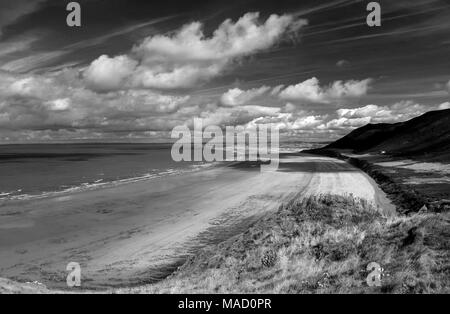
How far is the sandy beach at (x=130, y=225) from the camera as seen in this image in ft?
59.5

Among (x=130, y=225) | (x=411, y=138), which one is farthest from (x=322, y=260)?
(x=411, y=138)

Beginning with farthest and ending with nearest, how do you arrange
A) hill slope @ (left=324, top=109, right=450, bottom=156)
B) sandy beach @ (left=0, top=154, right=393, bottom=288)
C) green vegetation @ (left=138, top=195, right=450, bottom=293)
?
hill slope @ (left=324, top=109, right=450, bottom=156) → sandy beach @ (left=0, top=154, right=393, bottom=288) → green vegetation @ (left=138, top=195, right=450, bottom=293)

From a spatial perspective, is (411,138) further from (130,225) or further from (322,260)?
(322,260)

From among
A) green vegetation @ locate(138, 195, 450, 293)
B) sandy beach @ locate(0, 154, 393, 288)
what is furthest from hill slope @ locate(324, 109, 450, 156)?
green vegetation @ locate(138, 195, 450, 293)

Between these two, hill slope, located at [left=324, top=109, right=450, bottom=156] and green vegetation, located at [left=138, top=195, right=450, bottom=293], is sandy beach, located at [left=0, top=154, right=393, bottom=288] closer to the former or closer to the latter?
green vegetation, located at [left=138, top=195, right=450, bottom=293]

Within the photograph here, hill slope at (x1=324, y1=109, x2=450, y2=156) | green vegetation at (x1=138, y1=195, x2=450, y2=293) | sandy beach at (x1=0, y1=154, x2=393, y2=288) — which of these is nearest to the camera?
green vegetation at (x1=138, y1=195, x2=450, y2=293)

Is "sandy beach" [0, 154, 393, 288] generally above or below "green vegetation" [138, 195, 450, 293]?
below

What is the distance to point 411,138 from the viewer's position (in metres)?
111

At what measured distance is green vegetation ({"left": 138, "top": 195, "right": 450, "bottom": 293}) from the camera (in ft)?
36.2

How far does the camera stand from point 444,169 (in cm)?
4675

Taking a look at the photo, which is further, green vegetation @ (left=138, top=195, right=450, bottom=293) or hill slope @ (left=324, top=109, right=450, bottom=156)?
hill slope @ (left=324, top=109, right=450, bottom=156)

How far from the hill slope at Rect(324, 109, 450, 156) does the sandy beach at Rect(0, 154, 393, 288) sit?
125 feet

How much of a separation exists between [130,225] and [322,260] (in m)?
17.3

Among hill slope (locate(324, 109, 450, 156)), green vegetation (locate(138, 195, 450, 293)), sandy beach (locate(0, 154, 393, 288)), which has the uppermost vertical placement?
hill slope (locate(324, 109, 450, 156))
